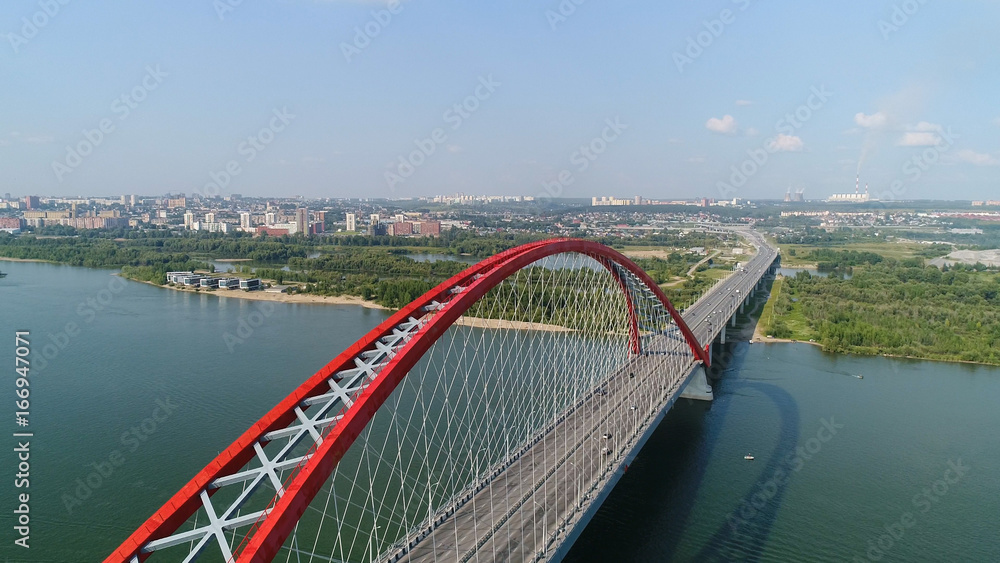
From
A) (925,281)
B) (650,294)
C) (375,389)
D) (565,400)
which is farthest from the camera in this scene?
(925,281)

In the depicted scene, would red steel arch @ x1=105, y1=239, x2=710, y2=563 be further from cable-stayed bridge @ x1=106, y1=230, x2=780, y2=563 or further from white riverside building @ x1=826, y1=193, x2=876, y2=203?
white riverside building @ x1=826, y1=193, x2=876, y2=203

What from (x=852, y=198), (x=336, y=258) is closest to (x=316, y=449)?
(x=336, y=258)

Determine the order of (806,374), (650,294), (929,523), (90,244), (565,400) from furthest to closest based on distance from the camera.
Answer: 1. (90,244)
2. (806,374)
3. (650,294)
4. (565,400)
5. (929,523)

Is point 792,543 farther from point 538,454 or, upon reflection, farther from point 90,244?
point 90,244

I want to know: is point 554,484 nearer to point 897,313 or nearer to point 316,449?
point 316,449

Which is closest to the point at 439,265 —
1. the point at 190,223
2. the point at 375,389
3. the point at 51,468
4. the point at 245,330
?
the point at 245,330

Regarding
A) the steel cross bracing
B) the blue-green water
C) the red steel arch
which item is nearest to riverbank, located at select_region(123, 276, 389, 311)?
the blue-green water
